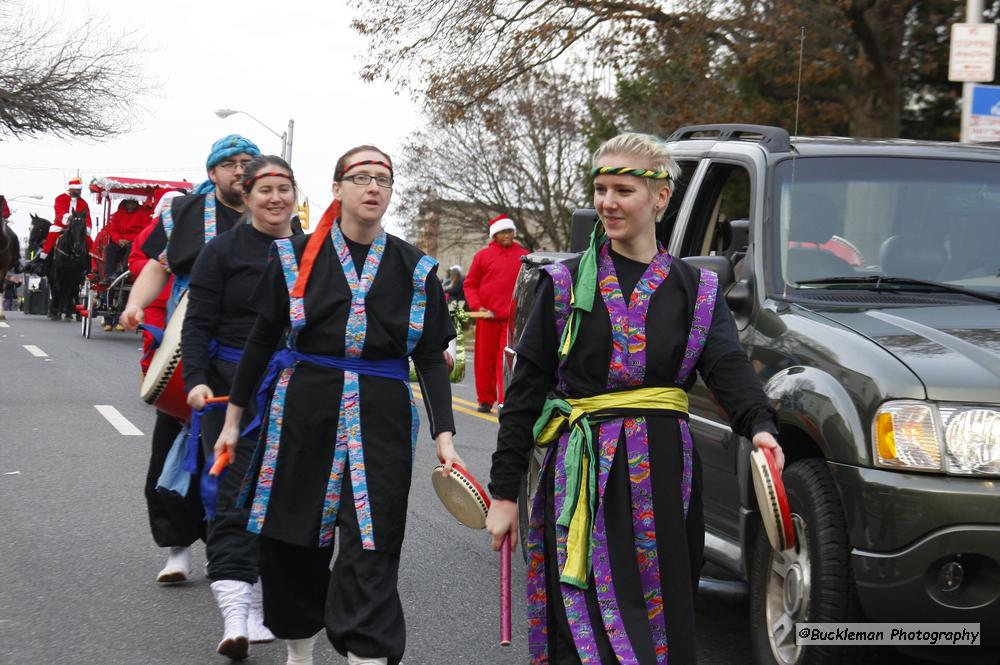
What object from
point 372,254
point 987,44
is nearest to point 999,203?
point 372,254

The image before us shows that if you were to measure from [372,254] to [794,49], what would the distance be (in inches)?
670

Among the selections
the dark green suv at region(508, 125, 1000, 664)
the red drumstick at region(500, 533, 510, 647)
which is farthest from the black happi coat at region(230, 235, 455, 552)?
the dark green suv at region(508, 125, 1000, 664)

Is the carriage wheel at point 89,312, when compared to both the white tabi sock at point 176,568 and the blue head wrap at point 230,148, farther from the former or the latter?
the blue head wrap at point 230,148

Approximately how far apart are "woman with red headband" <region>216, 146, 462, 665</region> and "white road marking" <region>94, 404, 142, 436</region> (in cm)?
718

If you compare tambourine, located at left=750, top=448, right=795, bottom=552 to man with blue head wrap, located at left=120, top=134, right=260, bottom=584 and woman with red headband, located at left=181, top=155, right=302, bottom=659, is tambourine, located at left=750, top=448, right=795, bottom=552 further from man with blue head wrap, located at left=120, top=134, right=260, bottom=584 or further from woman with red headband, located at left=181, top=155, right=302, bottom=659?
man with blue head wrap, located at left=120, top=134, right=260, bottom=584

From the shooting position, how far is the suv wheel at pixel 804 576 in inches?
166

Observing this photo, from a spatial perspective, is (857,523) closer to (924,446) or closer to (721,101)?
(924,446)

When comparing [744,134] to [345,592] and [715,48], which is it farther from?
[715,48]

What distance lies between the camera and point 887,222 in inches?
213

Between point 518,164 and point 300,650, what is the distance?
47184 millimetres

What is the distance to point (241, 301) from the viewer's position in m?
5.34

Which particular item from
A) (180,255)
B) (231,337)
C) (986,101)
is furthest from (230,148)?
(986,101)

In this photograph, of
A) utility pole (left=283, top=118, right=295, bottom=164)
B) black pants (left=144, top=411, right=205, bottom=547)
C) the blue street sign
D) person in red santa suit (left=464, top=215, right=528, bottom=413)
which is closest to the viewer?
black pants (left=144, top=411, right=205, bottom=547)

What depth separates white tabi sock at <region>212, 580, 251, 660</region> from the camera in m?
5.07
